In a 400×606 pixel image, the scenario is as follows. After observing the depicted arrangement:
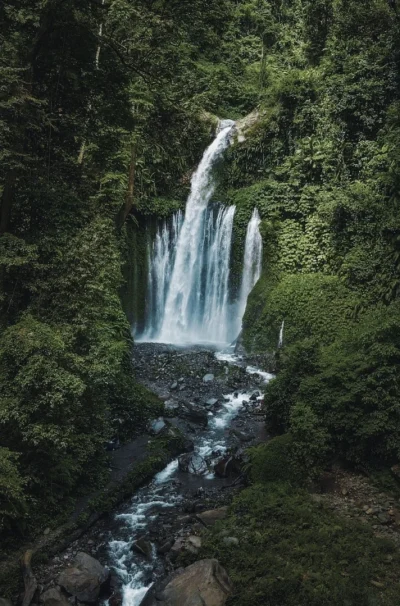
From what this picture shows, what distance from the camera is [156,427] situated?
1129cm

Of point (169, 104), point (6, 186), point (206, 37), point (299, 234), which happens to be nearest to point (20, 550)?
point (6, 186)

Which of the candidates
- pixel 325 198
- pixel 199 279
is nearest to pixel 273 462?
pixel 325 198

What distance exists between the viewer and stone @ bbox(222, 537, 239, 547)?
6.53 m

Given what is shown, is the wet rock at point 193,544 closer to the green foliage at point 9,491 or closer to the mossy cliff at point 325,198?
the green foliage at point 9,491

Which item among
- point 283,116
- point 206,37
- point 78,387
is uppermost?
point 283,116

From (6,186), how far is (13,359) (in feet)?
10.8

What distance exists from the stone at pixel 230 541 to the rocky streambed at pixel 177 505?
4cm

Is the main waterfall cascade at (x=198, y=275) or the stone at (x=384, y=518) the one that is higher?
the main waterfall cascade at (x=198, y=275)

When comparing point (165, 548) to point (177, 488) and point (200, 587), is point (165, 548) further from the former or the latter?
point (177, 488)

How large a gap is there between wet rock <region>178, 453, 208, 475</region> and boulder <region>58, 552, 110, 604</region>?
3.36m

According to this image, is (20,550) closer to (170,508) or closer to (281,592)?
(170,508)

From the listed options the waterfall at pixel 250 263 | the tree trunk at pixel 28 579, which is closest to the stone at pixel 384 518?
the tree trunk at pixel 28 579

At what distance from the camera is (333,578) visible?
5656 mm

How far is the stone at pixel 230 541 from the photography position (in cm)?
653
